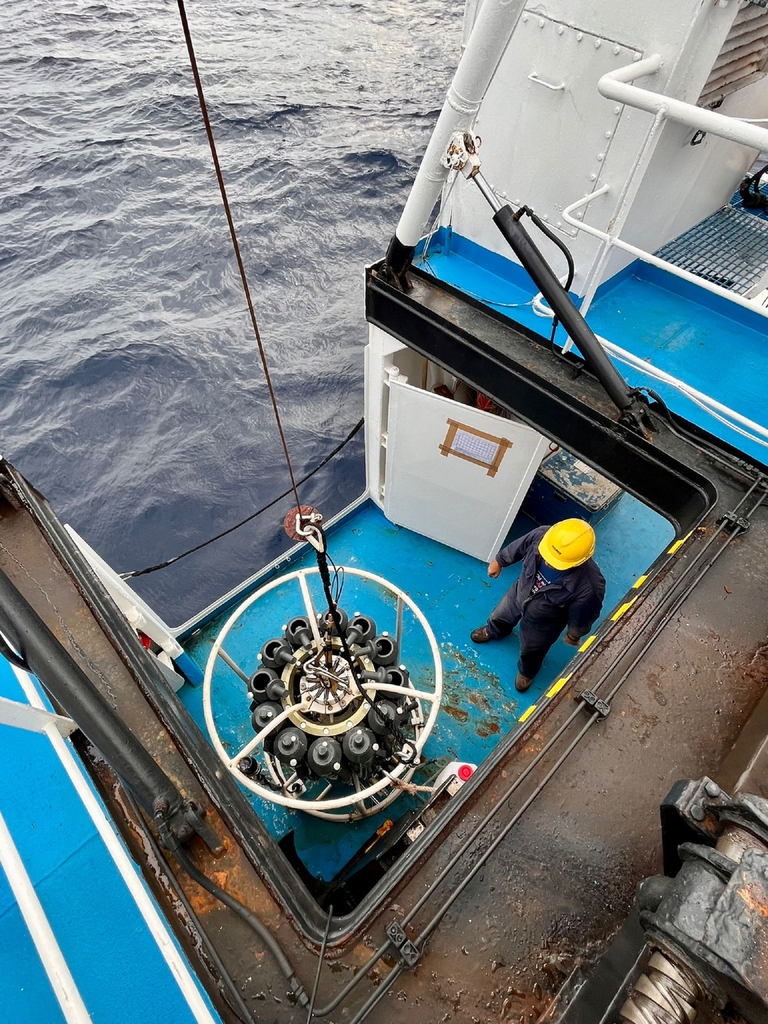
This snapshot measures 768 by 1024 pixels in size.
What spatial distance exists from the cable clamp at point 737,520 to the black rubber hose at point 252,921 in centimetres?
292

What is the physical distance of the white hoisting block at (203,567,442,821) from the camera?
3434 millimetres

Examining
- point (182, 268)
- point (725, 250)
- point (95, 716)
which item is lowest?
point (95, 716)

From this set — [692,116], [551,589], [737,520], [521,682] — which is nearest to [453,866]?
[737,520]

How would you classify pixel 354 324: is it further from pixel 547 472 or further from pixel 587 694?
pixel 587 694

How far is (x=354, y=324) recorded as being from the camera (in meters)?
10.2

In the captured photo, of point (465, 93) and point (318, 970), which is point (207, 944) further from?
point (465, 93)

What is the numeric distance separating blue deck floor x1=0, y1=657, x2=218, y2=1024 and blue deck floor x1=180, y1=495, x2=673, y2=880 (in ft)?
7.95

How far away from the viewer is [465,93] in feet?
10.7

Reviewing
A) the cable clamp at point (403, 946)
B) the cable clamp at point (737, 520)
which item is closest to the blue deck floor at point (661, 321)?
the cable clamp at point (737, 520)

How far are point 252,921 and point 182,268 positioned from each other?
10939 millimetres

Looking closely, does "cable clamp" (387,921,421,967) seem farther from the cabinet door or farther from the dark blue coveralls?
the cabinet door

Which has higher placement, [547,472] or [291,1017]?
[547,472]

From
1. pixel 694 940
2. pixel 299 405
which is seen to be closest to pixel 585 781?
pixel 694 940

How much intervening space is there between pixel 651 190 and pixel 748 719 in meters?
4.91
